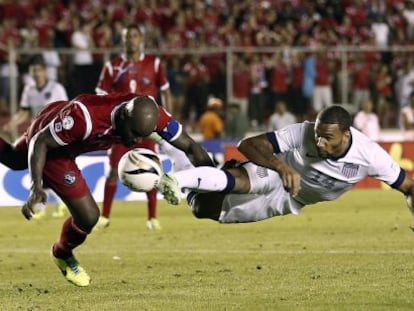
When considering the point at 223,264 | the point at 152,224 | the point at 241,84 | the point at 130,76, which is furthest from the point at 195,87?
the point at 223,264

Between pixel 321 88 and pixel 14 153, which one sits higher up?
pixel 14 153

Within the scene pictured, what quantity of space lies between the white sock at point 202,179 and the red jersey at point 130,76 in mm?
5659

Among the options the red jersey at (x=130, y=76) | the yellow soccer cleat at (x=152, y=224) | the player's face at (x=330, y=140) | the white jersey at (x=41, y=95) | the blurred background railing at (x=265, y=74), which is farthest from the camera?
the blurred background railing at (x=265, y=74)

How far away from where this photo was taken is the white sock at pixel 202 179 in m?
9.86

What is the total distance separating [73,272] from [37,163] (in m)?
1.30

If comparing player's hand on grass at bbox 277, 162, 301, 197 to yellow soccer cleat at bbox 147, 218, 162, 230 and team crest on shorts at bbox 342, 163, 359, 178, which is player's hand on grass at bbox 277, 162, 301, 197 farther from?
yellow soccer cleat at bbox 147, 218, 162, 230

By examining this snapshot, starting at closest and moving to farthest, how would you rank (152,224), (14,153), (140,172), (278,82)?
(140,172), (14,153), (152,224), (278,82)

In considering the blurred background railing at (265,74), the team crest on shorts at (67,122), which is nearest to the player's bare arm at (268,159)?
the team crest on shorts at (67,122)

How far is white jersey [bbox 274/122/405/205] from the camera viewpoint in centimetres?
1034

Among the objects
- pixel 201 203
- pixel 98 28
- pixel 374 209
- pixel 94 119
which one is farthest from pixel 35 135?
pixel 98 28

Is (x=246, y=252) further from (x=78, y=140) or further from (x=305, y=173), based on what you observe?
(x=78, y=140)

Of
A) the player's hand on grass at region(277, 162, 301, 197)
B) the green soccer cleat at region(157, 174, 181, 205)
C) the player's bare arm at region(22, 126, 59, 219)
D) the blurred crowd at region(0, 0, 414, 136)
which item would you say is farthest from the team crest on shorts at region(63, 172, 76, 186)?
the blurred crowd at region(0, 0, 414, 136)

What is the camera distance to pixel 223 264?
1214 cm

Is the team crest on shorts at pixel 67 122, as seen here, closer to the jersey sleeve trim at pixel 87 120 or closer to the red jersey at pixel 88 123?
the red jersey at pixel 88 123
